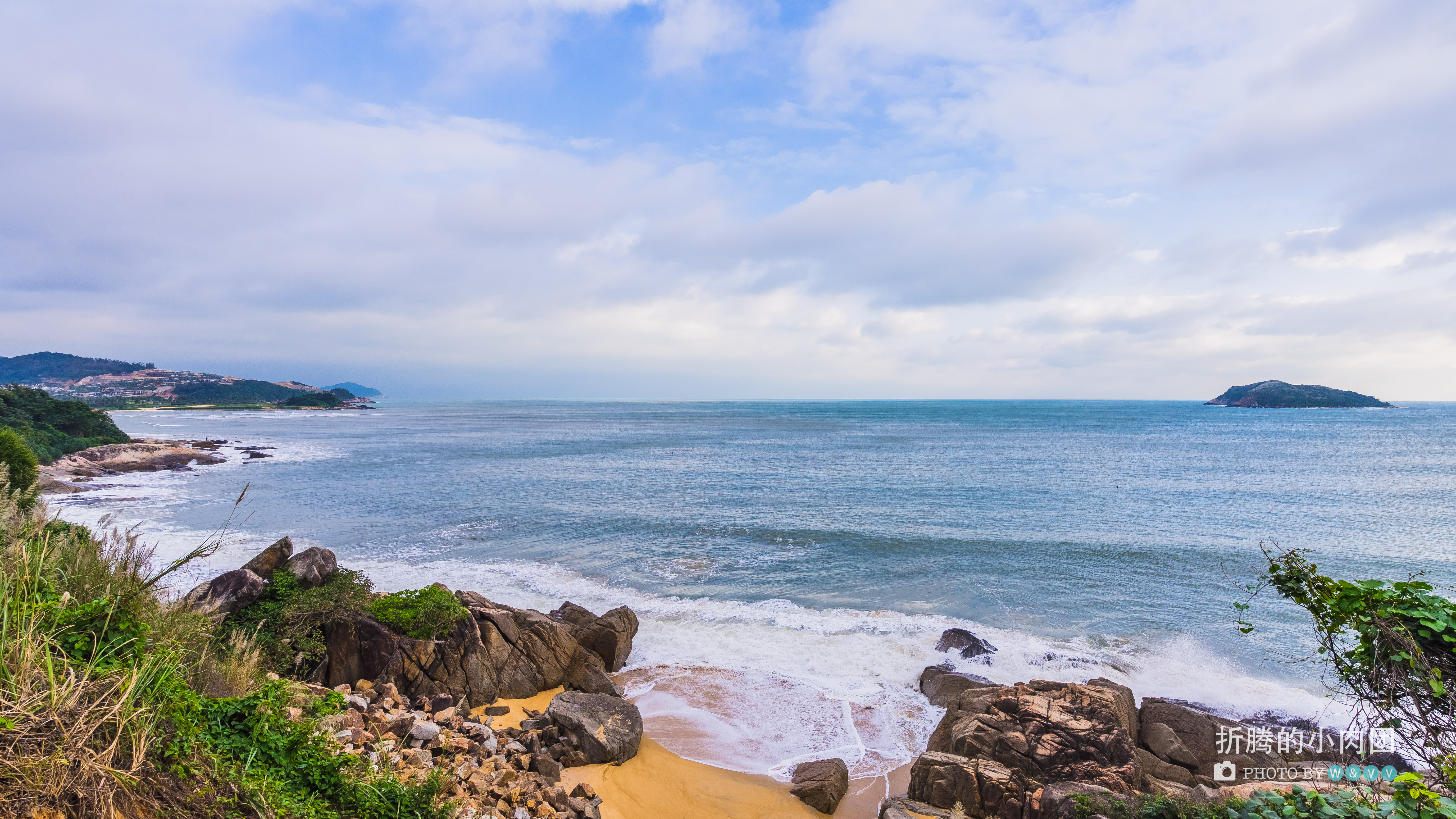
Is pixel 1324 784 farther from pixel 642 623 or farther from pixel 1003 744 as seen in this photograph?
pixel 642 623

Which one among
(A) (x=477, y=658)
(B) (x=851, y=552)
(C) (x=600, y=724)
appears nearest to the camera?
(C) (x=600, y=724)

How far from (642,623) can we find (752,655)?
4.13m

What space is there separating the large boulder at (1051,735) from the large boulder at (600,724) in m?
6.10

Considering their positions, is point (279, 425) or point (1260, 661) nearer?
point (1260, 661)

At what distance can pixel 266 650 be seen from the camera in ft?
39.5

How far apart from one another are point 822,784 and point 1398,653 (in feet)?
27.4

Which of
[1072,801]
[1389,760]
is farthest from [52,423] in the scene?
[1389,760]

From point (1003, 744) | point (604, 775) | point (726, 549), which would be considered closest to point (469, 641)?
point (604, 775)

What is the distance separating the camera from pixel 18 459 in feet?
77.6

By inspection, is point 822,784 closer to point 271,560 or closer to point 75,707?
point 75,707

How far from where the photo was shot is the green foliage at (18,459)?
70.3ft

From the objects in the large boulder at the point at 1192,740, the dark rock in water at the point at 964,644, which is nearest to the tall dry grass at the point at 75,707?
the large boulder at the point at 1192,740

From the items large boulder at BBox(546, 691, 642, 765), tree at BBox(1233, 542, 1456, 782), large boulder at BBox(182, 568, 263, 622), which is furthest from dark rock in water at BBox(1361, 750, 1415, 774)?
large boulder at BBox(182, 568, 263, 622)

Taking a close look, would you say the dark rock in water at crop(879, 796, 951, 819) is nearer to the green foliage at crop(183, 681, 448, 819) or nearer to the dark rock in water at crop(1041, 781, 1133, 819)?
the dark rock in water at crop(1041, 781, 1133, 819)
